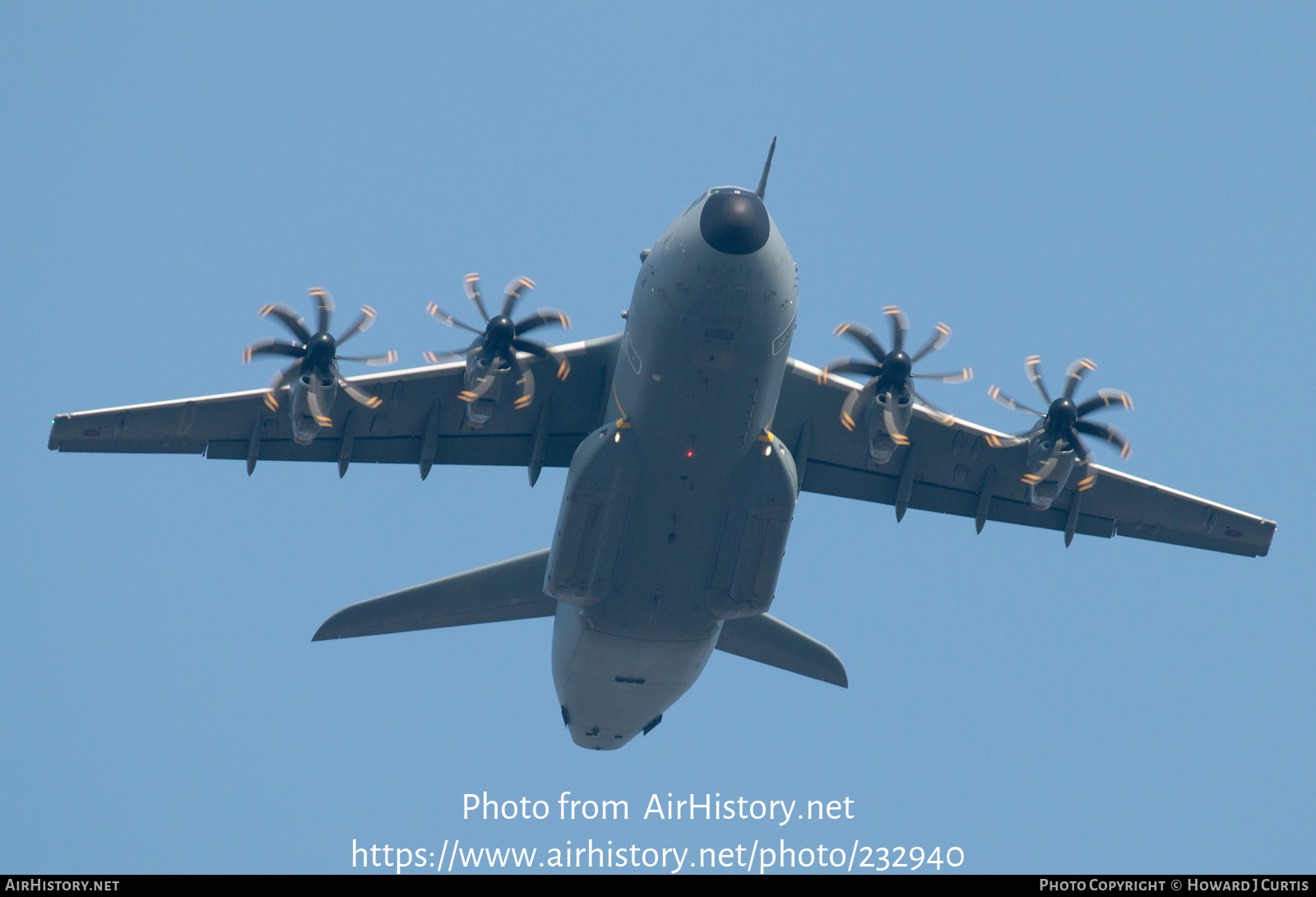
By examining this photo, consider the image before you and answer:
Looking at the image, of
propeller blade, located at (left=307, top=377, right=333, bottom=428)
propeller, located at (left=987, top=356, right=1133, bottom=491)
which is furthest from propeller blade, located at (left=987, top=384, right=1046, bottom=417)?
propeller blade, located at (left=307, top=377, right=333, bottom=428)

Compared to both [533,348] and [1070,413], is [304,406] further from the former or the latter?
[1070,413]

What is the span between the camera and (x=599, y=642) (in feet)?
74.3

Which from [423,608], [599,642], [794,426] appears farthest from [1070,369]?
[423,608]

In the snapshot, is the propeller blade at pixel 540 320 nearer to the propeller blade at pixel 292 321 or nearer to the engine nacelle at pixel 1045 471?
the propeller blade at pixel 292 321

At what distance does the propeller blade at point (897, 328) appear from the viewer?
21.3 metres

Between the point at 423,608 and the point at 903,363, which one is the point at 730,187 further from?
the point at 423,608

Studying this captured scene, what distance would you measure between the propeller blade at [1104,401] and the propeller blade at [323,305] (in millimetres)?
11356

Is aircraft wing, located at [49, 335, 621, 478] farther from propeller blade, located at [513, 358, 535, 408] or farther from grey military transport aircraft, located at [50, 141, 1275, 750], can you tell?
propeller blade, located at [513, 358, 535, 408]

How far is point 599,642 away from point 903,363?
6339mm

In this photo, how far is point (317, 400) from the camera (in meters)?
20.9

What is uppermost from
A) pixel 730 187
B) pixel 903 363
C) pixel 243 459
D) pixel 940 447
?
pixel 730 187

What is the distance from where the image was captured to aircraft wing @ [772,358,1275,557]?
23.8m

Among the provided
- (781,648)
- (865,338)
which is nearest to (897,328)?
(865,338)

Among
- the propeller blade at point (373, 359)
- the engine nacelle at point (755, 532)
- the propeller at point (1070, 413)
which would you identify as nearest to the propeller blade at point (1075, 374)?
the propeller at point (1070, 413)
